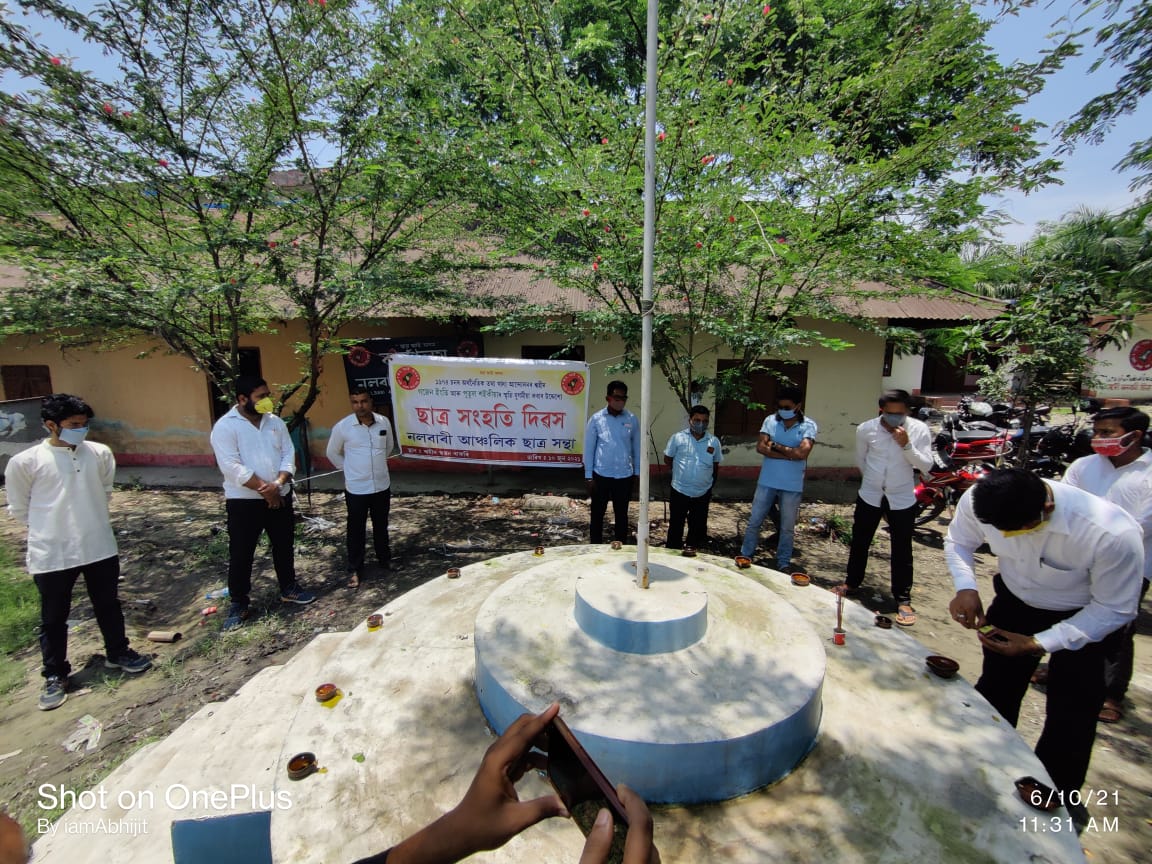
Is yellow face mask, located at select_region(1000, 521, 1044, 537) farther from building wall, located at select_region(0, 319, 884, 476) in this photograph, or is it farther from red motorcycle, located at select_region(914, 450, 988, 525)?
building wall, located at select_region(0, 319, 884, 476)

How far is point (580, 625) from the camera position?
8.05ft

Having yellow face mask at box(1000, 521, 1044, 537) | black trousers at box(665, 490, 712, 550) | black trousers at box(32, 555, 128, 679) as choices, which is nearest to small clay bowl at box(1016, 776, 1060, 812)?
yellow face mask at box(1000, 521, 1044, 537)

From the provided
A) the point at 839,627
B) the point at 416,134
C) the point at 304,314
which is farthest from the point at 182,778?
the point at 416,134

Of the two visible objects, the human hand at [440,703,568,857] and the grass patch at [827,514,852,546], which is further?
the grass patch at [827,514,852,546]

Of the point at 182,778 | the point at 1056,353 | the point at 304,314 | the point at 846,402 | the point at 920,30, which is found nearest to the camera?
the point at 182,778

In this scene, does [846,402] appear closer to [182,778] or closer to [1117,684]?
[1117,684]

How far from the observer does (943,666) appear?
2.39 metres

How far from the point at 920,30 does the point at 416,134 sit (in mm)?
4237

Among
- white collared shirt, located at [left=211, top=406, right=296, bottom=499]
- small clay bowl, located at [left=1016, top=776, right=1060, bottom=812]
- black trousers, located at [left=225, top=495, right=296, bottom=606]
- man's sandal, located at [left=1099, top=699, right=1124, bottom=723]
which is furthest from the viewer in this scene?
black trousers, located at [left=225, top=495, right=296, bottom=606]

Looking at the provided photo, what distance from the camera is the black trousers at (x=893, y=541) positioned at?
4066 mm

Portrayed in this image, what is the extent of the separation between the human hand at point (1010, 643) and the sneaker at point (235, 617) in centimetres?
473

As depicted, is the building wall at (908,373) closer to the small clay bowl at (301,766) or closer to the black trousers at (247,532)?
the black trousers at (247,532)

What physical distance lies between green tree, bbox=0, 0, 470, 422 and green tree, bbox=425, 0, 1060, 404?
812 mm

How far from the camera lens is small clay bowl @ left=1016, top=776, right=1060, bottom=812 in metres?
1.73
